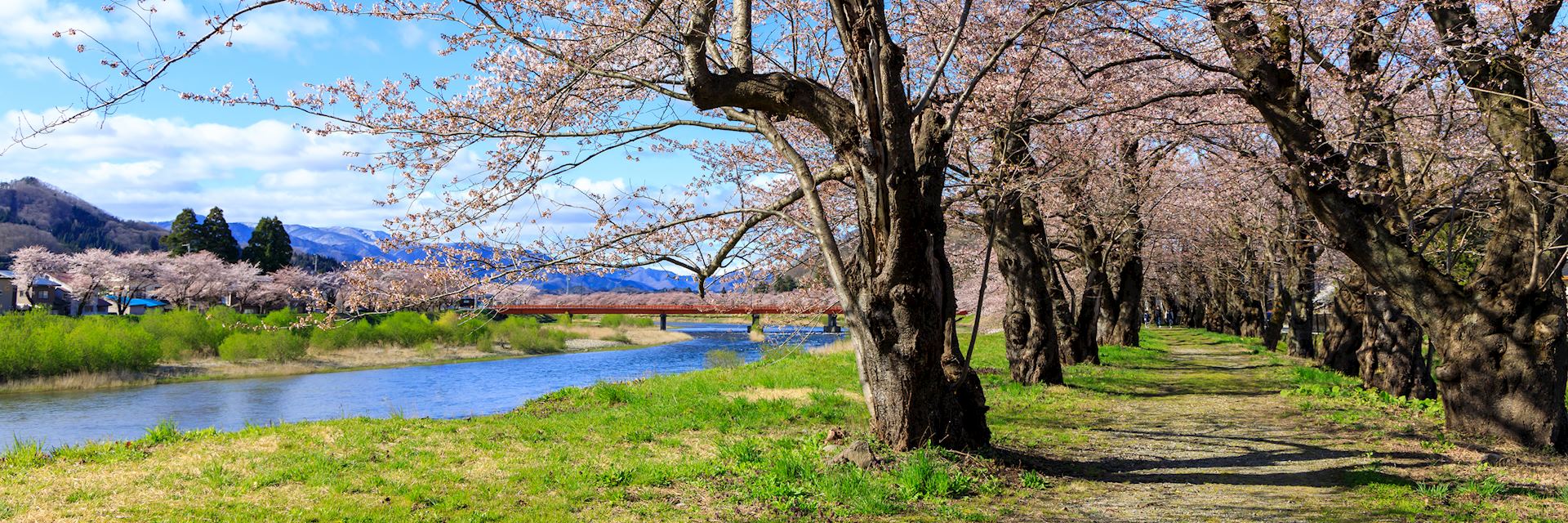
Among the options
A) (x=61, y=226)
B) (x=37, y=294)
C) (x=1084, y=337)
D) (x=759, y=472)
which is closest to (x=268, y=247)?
(x=37, y=294)

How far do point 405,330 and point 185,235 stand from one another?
31239 millimetres

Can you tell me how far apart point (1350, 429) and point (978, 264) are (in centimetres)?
1801

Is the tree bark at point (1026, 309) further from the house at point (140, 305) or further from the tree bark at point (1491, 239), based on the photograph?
the house at point (140, 305)

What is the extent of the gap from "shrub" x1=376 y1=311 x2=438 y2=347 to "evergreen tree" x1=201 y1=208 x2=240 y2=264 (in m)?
26.5

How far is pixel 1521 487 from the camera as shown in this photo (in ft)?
23.2

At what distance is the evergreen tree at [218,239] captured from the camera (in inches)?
2496

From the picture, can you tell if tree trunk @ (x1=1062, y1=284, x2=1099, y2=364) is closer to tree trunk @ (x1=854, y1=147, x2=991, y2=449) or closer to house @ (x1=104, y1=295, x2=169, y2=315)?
tree trunk @ (x1=854, y1=147, x2=991, y2=449)

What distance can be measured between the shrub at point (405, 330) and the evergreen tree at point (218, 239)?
2648 centimetres

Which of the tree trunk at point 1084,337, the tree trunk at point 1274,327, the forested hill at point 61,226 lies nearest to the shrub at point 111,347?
the tree trunk at point 1084,337

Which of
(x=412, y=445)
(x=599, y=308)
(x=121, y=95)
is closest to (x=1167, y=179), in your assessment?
(x=412, y=445)

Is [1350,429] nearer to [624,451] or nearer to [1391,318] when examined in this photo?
[1391,318]

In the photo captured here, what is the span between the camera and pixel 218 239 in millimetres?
64312

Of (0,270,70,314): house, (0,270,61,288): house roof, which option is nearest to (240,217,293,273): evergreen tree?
(0,270,70,314): house

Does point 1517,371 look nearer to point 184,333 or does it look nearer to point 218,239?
point 184,333
